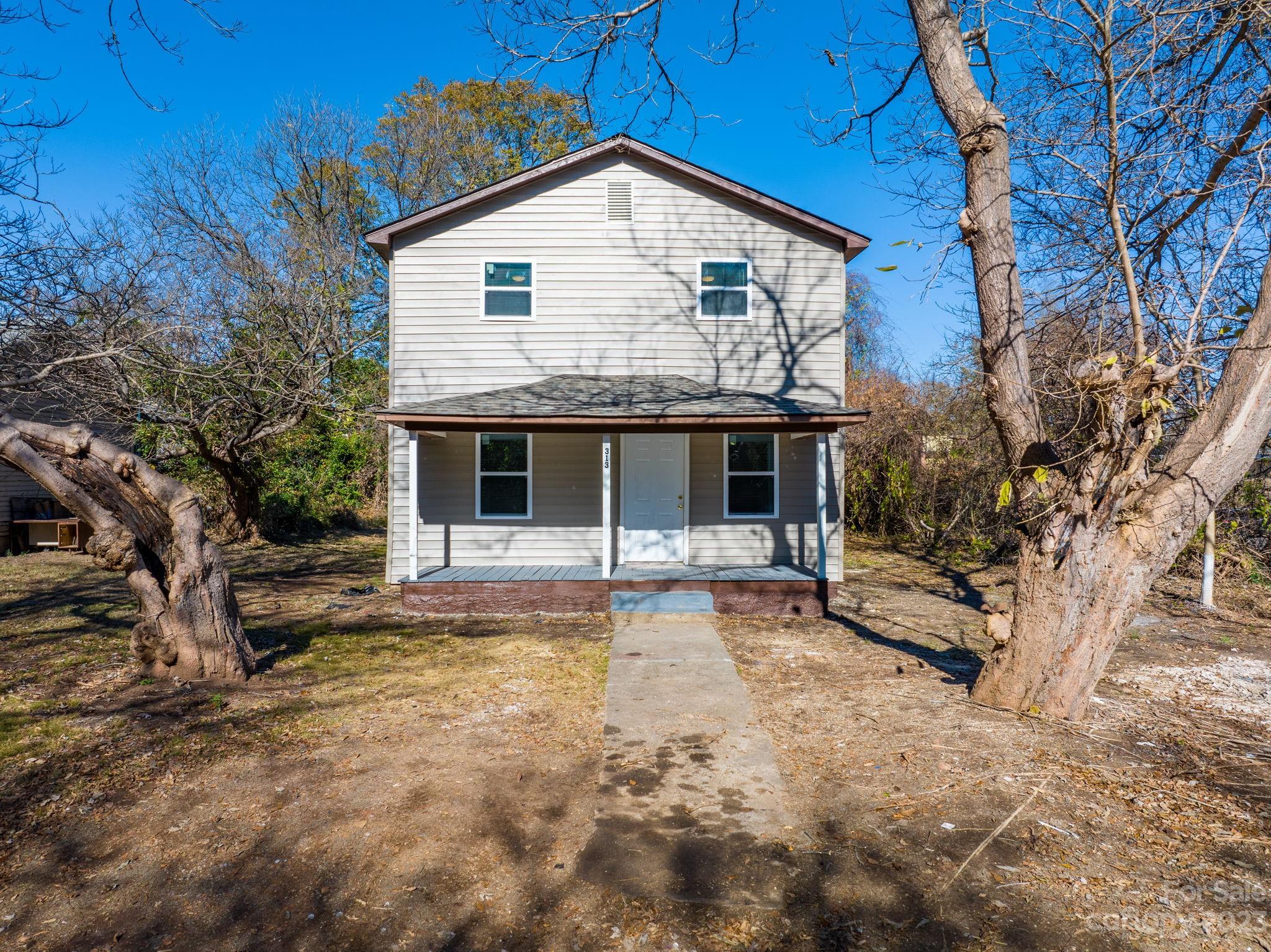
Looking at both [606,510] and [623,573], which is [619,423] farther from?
[623,573]

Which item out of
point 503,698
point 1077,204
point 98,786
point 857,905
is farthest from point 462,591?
point 1077,204

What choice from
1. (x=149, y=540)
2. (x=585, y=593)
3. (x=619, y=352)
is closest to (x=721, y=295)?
(x=619, y=352)

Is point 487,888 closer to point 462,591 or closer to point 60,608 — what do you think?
point 462,591

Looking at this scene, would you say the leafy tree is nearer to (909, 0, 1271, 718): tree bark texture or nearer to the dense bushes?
the dense bushes

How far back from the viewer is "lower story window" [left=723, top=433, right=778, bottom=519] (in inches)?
428

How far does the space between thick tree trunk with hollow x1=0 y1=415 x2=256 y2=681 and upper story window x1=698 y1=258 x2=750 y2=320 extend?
7.21 meters

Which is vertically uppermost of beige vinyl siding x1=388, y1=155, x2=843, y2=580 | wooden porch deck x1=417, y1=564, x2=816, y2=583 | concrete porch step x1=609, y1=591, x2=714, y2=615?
beige vinyl siding x1=388, y1=155, x2=843, y2=580

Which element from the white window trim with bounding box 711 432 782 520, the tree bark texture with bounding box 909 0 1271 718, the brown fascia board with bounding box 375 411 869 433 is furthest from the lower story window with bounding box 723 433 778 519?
the tree bark texture with bounding box 909 0 1271 718

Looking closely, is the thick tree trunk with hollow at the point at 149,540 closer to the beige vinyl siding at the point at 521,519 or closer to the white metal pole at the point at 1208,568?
the beige vinyl siding at the point at 521,519

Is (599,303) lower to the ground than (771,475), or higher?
higher

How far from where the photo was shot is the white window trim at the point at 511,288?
1062cm

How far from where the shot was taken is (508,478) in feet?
35.5

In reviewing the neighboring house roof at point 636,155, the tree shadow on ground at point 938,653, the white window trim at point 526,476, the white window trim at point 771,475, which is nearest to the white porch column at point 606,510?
the white window trim at point 526,476

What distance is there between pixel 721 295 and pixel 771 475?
2.81 m
